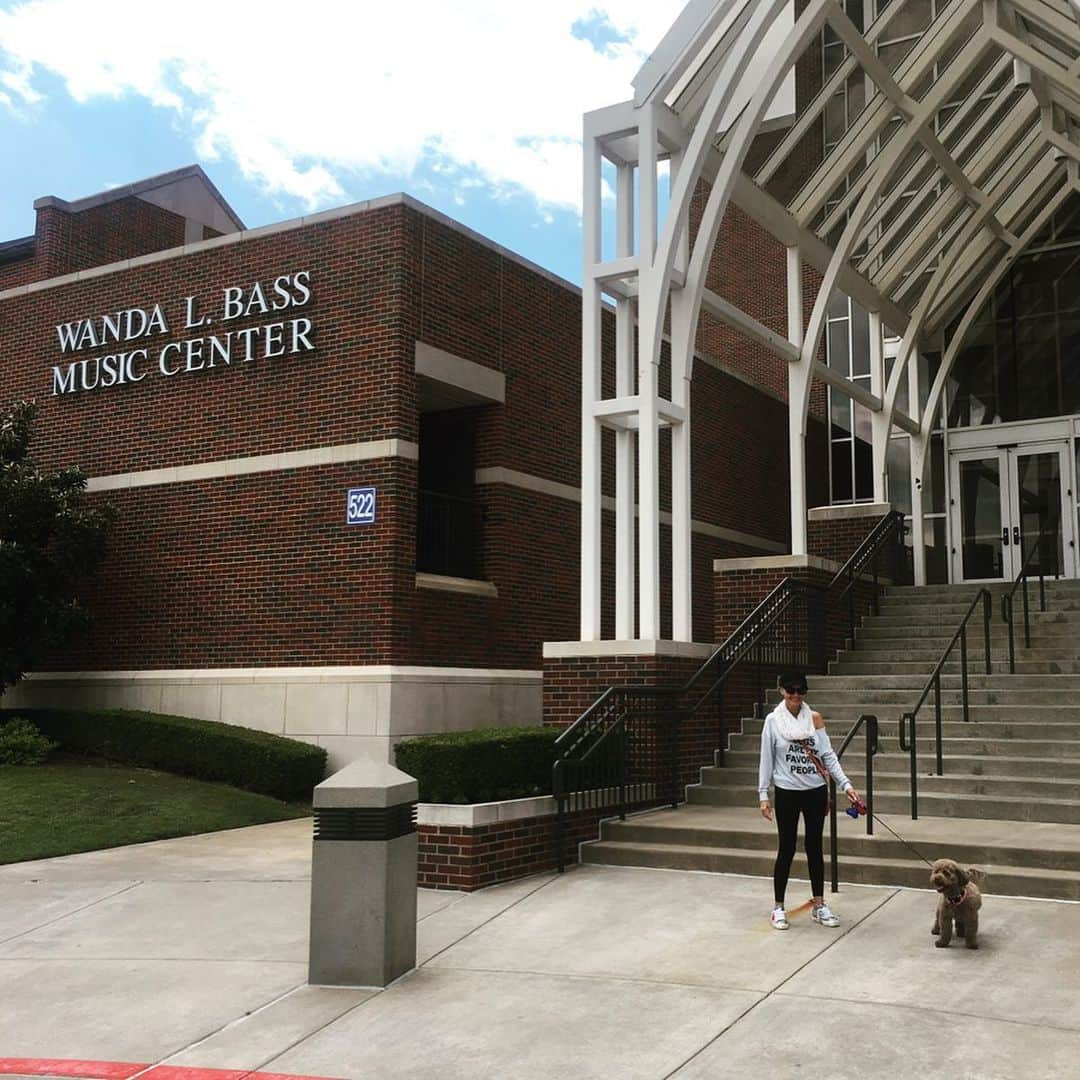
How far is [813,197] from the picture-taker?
16297 millimetres

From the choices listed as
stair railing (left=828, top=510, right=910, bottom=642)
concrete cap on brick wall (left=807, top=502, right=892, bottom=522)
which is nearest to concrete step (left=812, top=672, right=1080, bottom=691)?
stair railing (left=828, top=510, right=910, bottom=642)

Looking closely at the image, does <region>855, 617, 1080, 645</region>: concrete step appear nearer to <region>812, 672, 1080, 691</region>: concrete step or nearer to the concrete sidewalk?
<region>812, 672, 1080, 691</region>: concrete step

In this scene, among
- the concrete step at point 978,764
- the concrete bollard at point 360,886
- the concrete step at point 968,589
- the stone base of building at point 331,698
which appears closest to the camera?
the concrete bollard at point 360,886

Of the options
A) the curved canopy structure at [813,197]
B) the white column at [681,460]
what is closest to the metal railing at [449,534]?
the curved canopy structure at [813,197]

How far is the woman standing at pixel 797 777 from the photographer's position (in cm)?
760

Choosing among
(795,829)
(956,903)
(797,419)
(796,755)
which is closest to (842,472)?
(797,419)

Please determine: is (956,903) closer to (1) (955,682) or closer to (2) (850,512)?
(1) (955,682)

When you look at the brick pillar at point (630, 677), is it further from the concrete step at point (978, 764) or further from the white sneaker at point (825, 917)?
the white sneaker at point (825, 917)

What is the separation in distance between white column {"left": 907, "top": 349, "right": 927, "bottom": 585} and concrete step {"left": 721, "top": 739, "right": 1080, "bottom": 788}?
9.53 m

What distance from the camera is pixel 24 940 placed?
8.12 meters

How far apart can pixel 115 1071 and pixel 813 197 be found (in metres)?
13.9

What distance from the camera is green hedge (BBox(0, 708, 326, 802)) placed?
545 inches

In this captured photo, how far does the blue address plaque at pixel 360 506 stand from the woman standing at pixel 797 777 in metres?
7.96

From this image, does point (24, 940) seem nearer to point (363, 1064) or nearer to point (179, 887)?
point (179, 887)
